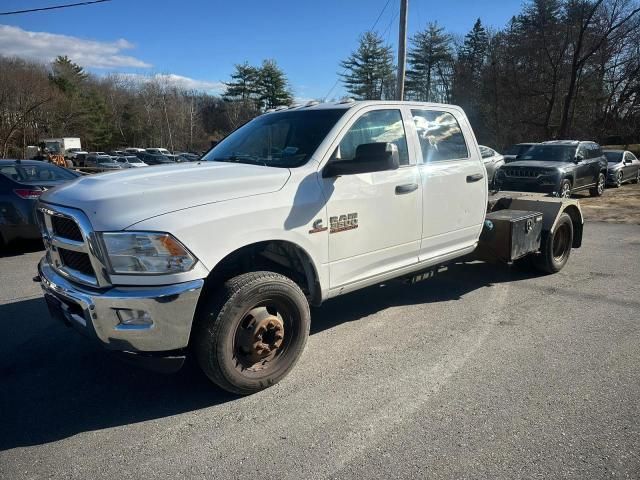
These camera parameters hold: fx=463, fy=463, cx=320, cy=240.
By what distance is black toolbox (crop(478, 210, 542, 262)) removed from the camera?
17.1ft

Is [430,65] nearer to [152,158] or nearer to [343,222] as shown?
[152,158]

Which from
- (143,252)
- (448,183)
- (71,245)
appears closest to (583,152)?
(448,183)

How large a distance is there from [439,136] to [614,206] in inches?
480

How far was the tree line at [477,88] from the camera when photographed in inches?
1382

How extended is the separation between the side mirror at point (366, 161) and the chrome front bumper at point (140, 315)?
1.35 meters

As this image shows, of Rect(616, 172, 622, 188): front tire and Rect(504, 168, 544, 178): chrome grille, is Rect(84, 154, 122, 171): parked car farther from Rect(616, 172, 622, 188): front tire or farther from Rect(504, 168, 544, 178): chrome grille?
Rect(616, 172, 622, 188): front tire

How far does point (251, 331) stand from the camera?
3.21 metres

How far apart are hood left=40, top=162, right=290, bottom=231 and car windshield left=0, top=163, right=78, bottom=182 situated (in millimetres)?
5418

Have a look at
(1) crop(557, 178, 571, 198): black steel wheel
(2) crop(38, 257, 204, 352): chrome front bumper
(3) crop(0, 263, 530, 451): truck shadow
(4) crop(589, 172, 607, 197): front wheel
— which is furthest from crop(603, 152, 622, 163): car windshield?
(2) crop(38, 257, 204, 352): chrome front bumper

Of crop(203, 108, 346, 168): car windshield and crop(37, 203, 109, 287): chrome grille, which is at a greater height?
crop(203, 108, 346, 168): car windshield

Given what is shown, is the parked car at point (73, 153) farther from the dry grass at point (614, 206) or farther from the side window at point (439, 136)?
the side window at point (439, 136)

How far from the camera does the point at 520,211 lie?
5918 mm

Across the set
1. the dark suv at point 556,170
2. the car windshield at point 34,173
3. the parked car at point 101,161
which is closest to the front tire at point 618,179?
the dark suv at point 556,170

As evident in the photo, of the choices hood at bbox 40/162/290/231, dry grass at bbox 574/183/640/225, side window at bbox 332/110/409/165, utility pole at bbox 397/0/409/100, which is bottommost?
dry grass at bbox 574/183/640/225
